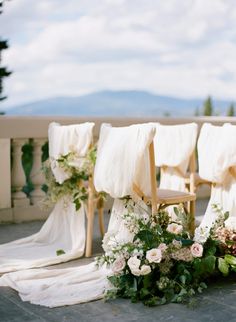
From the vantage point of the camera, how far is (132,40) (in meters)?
59.8

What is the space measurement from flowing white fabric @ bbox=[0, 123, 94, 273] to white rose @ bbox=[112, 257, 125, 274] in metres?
0.84

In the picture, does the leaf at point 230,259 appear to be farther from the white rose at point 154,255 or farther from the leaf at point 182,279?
the white rose at point 154,255

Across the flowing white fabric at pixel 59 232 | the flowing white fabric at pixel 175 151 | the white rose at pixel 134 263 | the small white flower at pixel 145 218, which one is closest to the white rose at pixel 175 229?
the small white flower at pixel 145 218

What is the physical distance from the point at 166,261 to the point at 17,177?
2703 mm

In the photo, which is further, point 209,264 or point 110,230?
point 110,230

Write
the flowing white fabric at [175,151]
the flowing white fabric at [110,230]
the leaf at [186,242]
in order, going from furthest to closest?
1. the flowing white fabric at [175,151]
2. the leaf at [186,242]
3. the flowing white fabric at [110,230]

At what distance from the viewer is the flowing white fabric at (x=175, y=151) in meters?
4.86

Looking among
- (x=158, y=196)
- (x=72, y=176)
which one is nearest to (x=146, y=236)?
(x=158, y=196)

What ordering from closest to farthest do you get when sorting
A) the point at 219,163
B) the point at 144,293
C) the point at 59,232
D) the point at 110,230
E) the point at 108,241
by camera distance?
the point at 144,293
the point at 108,241
the point at 110,230
the point at 219,163
the point at 59,232

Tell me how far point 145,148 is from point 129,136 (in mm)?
164

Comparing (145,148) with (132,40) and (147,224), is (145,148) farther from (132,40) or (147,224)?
(132,40)

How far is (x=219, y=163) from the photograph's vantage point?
14.3ft

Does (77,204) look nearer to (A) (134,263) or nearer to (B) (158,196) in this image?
(B) (158,196)

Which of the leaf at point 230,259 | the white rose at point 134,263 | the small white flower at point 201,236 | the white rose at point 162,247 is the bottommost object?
the leaf at point 230,259
